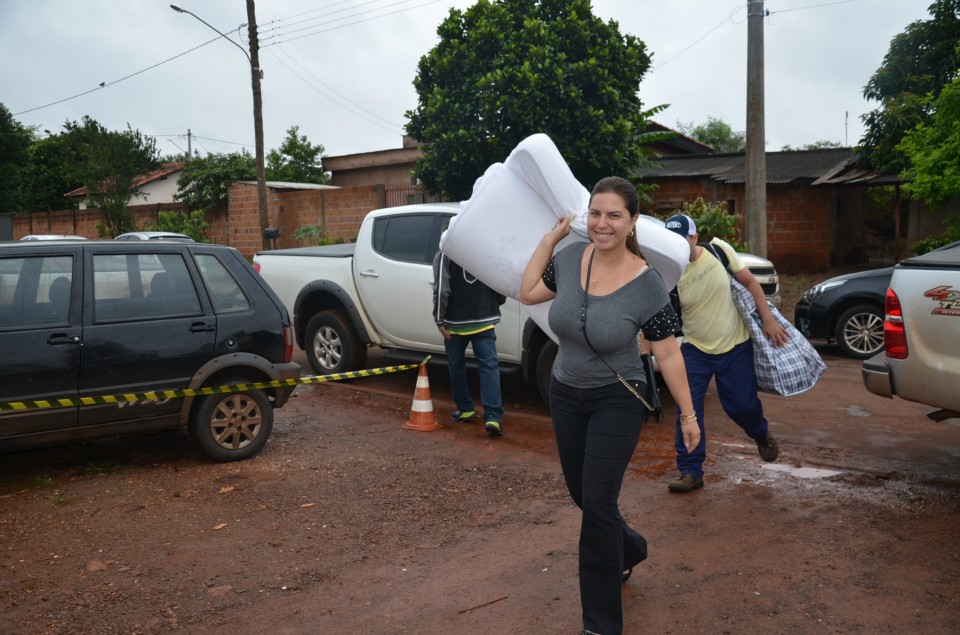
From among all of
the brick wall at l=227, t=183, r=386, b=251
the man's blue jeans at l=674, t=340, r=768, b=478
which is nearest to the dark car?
the man's blue jeans at l=674, t=340, r=768, b=478

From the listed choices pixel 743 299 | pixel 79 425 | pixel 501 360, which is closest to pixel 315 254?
pixel 501 360

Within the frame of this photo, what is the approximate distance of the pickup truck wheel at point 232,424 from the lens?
6242 millimetres

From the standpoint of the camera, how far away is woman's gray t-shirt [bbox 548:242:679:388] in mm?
3498

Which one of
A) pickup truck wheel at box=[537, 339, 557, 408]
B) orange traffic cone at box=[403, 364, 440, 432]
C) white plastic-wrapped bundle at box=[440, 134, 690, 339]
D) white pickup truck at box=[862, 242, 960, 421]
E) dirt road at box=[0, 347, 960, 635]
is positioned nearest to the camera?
dirt road at box=[0, 347, 960, 635]

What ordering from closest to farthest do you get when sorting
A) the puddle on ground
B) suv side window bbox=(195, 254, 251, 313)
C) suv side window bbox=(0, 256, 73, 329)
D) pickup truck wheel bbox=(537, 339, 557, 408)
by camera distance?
suv side window bbox=(0, 256, 73, 329) → the puddle on ground → suv side window bbox=(195, 254, 251, 313) → pickup truck wheel bbox=(537, 339, 557, 408)

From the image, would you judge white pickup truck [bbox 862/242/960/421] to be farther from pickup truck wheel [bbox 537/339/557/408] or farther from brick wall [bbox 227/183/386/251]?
brick wall [bbox 227/183/386/251]

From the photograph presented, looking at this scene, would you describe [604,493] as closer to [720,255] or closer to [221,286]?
[720,255]

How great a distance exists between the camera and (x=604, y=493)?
3473 mm

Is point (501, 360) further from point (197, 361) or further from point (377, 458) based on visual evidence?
point (197, 361)

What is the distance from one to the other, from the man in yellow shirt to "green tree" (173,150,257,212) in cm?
2505

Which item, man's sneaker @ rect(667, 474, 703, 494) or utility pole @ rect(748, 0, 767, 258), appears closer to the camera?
man's sneaker @ rect(667, 474, 703, 494)

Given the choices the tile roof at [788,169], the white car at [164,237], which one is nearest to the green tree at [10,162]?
the white car at [164,237]

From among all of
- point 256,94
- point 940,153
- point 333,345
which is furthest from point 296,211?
point 940,153

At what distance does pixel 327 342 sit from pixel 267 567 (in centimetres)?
523
